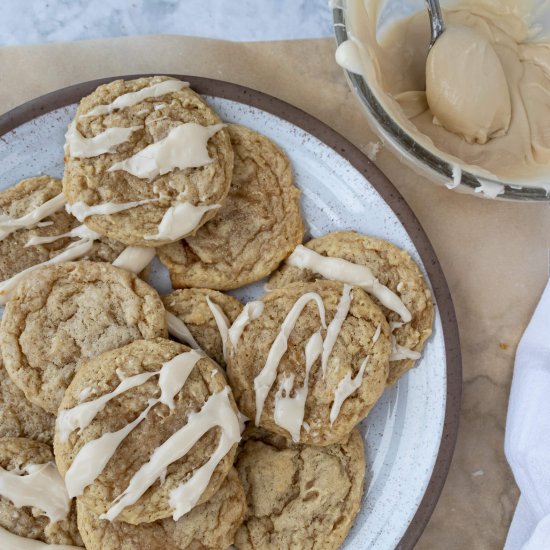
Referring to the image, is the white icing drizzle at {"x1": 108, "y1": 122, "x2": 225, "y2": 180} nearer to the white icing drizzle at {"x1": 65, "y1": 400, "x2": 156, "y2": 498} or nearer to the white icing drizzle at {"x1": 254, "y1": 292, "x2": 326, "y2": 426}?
the white icing drizzle at {"x1": 254, "y1": 292, "x2": 326, "y2": 426}

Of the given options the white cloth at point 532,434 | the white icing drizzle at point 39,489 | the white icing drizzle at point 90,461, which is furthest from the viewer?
the white cloth at point 532,434

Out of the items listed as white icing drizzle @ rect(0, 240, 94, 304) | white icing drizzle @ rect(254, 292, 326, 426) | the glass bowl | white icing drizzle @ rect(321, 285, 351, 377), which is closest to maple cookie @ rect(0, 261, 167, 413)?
white icing drizzle @ rect(0, 240, 94, 304)

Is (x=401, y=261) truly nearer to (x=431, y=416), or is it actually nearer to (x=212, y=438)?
(x=431, y=416)

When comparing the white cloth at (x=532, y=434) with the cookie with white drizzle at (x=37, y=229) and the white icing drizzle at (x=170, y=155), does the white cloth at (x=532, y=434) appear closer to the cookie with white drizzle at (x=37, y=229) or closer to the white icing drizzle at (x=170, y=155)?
the white icing drizzle at (x=170, y=155)

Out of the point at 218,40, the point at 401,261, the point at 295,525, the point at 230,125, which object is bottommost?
the point at 295,525

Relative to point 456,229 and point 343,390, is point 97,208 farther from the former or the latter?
point 456,229

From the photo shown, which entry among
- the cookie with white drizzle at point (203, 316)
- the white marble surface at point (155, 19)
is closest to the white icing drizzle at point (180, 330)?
the cookie with white drizzle at point (203, 316)

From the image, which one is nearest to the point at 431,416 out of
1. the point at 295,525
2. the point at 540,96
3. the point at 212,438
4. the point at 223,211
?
the point at 295,525

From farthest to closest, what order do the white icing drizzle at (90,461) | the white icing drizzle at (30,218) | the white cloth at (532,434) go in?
1. the white cloth at (532,434)
2. the white icing drizzle at (30,218)
3. the white icing drizzle at (90,461)
